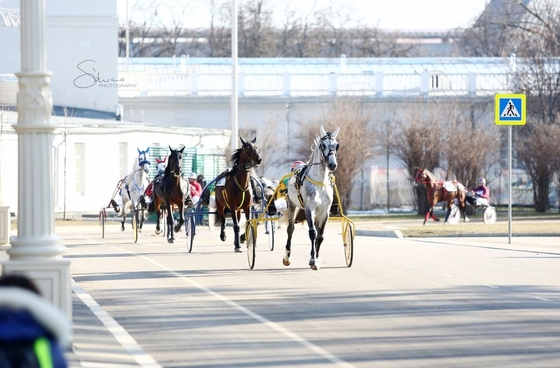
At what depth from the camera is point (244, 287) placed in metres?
16.3

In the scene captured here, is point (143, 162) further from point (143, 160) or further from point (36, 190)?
point (36, 190)

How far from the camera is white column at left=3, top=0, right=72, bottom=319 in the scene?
10.1 metres

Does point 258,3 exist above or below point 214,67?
above

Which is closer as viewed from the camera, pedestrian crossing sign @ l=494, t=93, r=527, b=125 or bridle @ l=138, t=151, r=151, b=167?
pedestrian crossing sign @ l=494, t=93, r=527, b=125

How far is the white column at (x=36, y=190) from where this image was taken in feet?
33.1

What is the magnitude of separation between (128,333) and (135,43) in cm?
7853

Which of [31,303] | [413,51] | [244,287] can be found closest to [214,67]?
[413,51]

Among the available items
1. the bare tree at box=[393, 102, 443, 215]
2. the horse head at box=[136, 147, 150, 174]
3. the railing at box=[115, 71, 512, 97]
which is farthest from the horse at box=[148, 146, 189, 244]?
the railing at box=[115, 71, 512, 97]

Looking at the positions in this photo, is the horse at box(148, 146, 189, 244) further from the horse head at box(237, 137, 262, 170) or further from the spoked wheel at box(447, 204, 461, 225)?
the spoked wheel at box(447, 204, 461, 225)

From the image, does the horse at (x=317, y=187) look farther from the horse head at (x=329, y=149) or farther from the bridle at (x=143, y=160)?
the bridle at (x=143, y=160)

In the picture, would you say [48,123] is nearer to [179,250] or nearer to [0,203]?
[179,250]

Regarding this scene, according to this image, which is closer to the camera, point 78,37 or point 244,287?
point 244,287

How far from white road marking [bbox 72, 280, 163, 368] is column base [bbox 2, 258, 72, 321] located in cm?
71

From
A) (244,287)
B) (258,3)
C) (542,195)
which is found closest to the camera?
(244,287)
